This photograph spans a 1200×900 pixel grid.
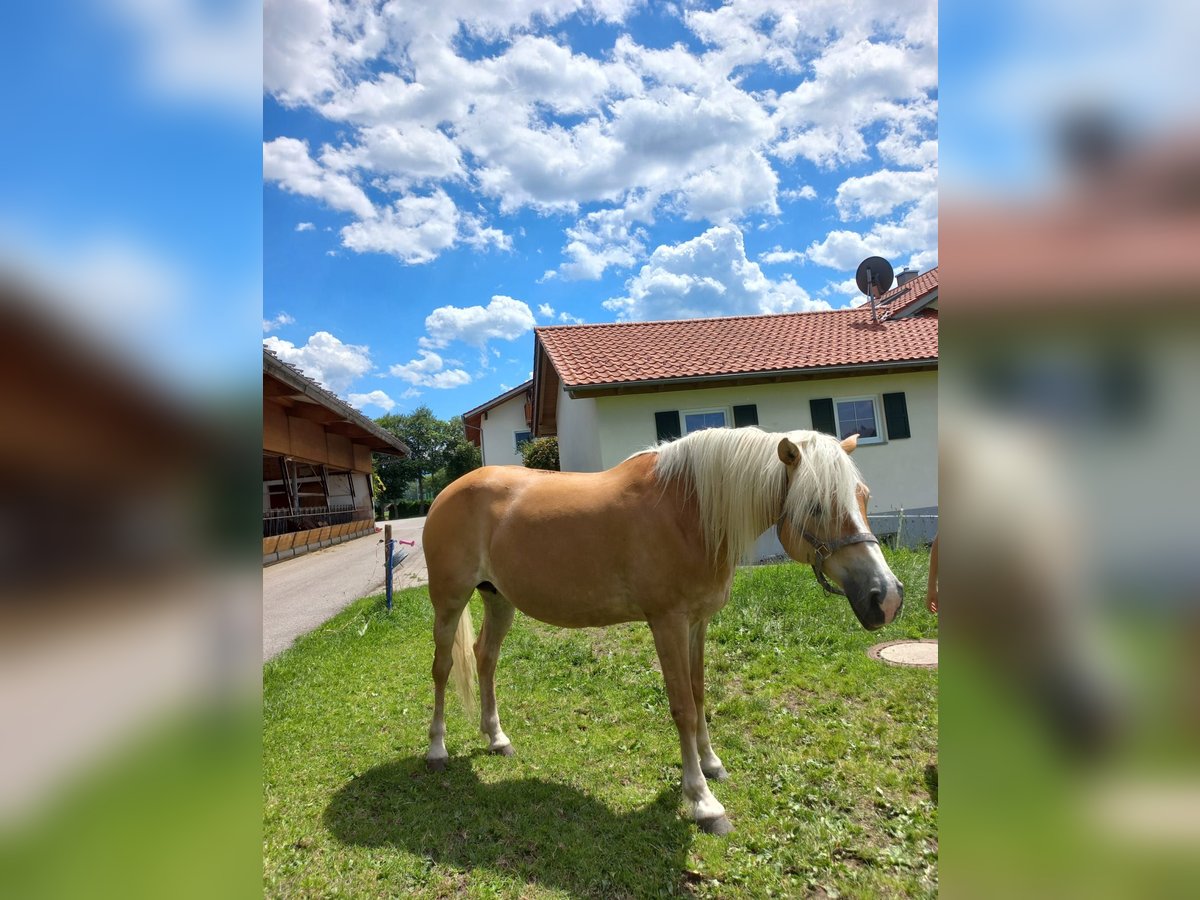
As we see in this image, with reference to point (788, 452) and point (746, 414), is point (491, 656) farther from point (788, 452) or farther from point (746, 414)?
point (746, 414)

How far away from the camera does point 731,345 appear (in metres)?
13.6

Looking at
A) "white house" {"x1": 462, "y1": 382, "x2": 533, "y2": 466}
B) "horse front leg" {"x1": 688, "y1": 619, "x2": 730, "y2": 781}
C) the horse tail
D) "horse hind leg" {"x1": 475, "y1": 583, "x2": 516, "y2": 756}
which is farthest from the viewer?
"white house" {"x1": 462, "y1": 382, "x2": 533, "y2": 466}

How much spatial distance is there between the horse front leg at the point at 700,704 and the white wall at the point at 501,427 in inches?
1099

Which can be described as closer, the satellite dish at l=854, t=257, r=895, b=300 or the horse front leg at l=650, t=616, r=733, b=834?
the horse front leg at l=650, t=616, r=733, b=834

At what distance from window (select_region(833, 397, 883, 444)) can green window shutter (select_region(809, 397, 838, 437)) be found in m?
0.14

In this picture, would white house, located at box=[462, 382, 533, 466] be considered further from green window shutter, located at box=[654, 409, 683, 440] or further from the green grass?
the green grass

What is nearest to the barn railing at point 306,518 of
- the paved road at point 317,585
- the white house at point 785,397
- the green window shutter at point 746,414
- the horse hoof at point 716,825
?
the paved road at point 317,585

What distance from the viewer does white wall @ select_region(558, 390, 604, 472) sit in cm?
1217

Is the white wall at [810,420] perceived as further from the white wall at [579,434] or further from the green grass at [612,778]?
the green grass at [612,778]

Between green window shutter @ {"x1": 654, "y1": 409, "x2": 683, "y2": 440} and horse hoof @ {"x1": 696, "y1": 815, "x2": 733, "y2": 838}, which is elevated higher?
green window shutter @ {"x1": 654, "y1": 409, "x2": 683, "y2": 440}

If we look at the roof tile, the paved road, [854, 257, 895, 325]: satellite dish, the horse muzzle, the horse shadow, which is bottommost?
the horse shadow

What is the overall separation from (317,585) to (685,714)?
1037cm
